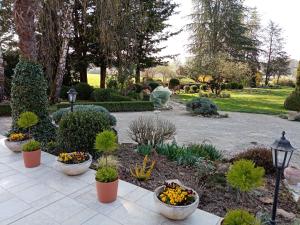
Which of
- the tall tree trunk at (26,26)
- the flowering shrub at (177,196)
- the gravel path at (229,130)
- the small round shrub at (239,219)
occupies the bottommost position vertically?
the gravel path at (229,130)

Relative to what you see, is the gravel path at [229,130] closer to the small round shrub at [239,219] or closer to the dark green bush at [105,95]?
the dark green bush at [105,95]

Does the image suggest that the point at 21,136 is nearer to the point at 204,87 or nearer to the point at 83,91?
the point at 83,91

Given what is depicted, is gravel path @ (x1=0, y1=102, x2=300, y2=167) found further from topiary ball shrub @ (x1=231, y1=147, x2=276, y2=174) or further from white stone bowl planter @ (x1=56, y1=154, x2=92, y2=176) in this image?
white stone bowl planter @ (x1=56, y1=154, x2=92, y2=176)

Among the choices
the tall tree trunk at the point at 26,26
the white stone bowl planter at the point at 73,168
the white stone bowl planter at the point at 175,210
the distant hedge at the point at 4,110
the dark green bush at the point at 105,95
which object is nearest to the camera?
the white stone bowl planter at the point at 175,210

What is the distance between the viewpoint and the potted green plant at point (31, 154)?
4.60m

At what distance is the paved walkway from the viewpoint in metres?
3.06

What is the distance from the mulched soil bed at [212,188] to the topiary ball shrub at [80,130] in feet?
2.54

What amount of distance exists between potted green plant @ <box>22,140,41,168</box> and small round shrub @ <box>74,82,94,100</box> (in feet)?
40.9

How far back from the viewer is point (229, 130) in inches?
376

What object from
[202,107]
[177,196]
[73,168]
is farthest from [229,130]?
[177,196]

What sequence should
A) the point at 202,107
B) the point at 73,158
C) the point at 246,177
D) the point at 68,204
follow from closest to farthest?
the point at 246,177 → the point at 68,204 → the point at 73,158 → the point at 202,107

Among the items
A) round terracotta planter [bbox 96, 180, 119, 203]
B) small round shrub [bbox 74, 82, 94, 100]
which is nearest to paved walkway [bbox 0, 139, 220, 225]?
round terracotta planter [bbox 96, 180, 119, 203]

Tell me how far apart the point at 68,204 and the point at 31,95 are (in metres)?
3.52

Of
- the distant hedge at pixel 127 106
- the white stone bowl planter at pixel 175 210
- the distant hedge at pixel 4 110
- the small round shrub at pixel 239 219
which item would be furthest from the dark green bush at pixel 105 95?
the small round shrub at pixel 239 219
